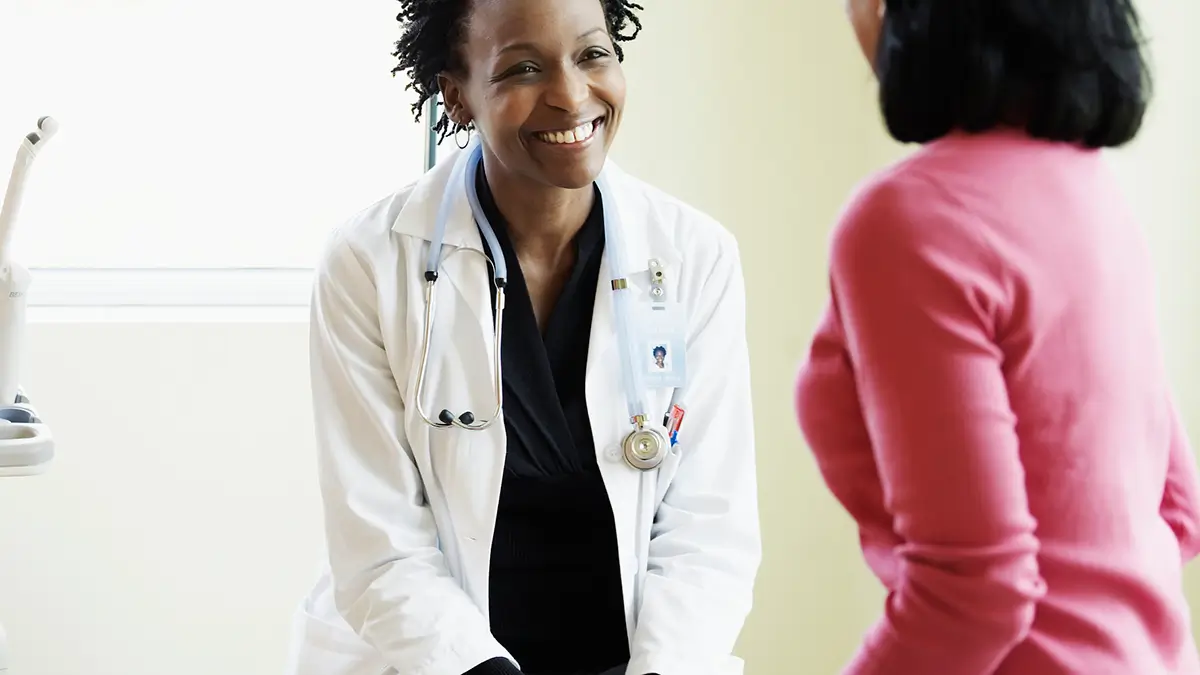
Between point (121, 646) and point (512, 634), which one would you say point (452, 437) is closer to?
point (512, 634)

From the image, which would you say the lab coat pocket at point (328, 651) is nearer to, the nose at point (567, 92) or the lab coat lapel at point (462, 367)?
the lab coat lapel at point (462, 367)

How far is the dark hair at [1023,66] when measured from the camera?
29.9 inches

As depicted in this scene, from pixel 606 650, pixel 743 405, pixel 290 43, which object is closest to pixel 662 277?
pixel 743 405

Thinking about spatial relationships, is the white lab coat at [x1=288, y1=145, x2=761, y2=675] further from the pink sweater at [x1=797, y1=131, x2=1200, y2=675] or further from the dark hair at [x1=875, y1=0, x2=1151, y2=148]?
the dark hair at [x1=875, y1=0, x2=1151, y2=148]

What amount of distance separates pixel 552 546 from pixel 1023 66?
0.86 metres

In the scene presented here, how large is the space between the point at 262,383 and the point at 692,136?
91cm

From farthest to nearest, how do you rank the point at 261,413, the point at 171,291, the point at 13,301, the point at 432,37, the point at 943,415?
the point at 171,291 < the point at 261,413 < the point at 13,301 < the point at 432,37 < the point at 943,415

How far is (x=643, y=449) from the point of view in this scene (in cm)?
143

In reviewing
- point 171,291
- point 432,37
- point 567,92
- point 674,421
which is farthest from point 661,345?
point 171,291

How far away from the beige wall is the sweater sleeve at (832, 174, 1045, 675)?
148 centimetres

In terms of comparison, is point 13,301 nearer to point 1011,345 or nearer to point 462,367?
point 462,367

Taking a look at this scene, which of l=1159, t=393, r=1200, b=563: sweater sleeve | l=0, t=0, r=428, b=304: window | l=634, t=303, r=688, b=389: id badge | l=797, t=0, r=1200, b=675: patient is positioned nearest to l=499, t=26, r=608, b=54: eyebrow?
l=634, t=303, r=688, b=389: id badge

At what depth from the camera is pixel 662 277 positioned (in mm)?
1512

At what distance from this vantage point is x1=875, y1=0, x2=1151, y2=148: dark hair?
2.49 ft
